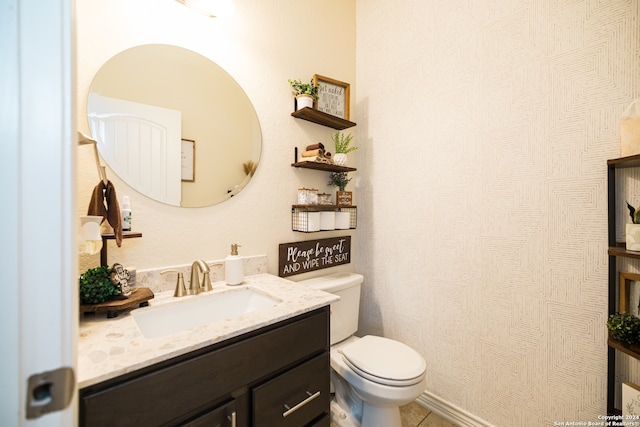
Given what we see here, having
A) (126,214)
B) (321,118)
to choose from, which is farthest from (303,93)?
(126,214)

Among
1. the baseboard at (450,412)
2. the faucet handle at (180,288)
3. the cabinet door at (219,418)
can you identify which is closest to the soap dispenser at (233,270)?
the faucet handle at (180,288)

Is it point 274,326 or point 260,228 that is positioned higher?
point 260,228

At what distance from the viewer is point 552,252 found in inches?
44.8

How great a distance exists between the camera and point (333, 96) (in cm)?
175

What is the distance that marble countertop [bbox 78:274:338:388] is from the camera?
58 centimetres

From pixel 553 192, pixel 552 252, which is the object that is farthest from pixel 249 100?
pixel 552 252

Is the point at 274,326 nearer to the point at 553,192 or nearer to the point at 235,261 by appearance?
A: the point at 235,261

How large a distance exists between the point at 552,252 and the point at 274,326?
1248mm

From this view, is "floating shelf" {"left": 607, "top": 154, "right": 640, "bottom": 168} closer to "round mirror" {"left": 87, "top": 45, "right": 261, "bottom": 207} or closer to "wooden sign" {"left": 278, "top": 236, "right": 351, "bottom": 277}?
"wooden sign" {"left": 278, "top": 236, "right": 351, "bottom": 277}

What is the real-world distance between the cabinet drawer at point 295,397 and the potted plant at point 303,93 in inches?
51.8

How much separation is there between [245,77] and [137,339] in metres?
1.27

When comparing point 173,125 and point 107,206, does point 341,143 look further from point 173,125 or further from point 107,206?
point 107,206

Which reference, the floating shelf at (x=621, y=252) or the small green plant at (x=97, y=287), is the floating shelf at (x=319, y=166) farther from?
the floating shelf at (x=621, y=252)

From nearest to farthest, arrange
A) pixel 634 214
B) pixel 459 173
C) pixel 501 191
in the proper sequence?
pixel 634 214 → pixel 501 191 → pixel 459 173
